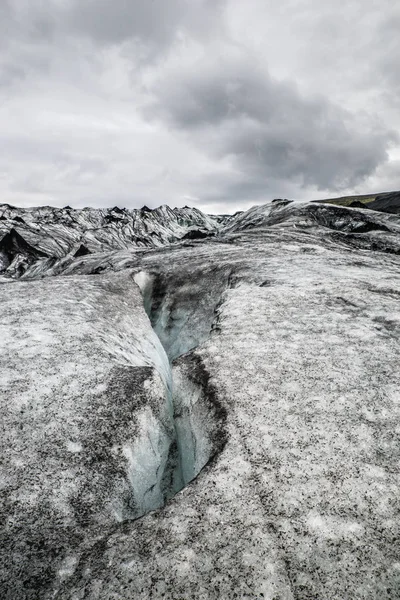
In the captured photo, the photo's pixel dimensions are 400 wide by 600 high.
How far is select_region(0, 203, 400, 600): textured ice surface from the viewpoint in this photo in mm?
3301

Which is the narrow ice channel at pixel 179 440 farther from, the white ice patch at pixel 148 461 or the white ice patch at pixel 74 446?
the white ice patch at pixel 74 446

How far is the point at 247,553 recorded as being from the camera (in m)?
3.36

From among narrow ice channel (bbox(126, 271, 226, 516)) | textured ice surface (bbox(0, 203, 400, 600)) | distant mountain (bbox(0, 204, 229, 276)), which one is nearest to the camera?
textured ice surface (bbox(0, 203, 400, 600))

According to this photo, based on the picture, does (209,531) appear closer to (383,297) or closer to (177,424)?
(177,424)

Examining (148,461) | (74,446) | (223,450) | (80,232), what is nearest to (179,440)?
(148,461)

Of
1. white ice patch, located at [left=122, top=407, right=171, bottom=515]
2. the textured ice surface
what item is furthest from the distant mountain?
white ice patch, located at [left=122, top=407, right=171, bottom=515]

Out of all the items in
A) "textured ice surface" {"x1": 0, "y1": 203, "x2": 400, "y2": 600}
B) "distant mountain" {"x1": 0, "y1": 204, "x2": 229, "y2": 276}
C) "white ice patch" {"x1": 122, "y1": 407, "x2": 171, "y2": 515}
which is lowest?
"white ice patch" {"x1": 122, "y1": 407, "x2": 171, "y2": 515}

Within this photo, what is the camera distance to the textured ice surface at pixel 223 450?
10.8 feet

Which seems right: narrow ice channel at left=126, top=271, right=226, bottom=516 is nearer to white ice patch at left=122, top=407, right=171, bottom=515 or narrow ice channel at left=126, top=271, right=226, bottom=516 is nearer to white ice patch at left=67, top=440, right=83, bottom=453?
white ice patch at left=122, top=407, right=171, bottom=515

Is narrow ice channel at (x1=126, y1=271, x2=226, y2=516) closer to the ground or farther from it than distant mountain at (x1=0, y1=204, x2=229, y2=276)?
closer to the ground

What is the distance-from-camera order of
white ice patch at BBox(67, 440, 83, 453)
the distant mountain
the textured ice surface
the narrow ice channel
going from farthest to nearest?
1. the distant mountain
2. the narrow ice channel
3. white ice patch at BBox(67, 440, 83, 453)
4. the textured ice surface

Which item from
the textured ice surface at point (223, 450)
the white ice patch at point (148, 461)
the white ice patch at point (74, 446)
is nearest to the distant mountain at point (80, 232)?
the textured ice surface at point (223, 450)

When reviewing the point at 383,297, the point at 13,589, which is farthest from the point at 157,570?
the point at 383,297

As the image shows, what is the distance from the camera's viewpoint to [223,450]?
Answer: 4527 mm
